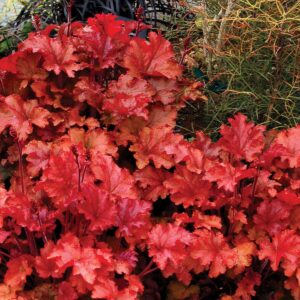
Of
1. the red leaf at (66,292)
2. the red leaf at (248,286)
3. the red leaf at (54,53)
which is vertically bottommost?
the red leaf at (248,286)

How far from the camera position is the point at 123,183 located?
4.93ft

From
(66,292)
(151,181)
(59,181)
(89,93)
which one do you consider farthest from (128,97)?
(66,292)

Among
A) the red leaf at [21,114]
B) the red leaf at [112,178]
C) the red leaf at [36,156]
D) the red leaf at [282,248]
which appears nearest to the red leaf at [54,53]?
the red leaf at [21,114]

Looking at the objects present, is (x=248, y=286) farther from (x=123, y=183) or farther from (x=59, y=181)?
(x=59, y=181)

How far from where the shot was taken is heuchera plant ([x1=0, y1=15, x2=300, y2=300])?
4.75 ft

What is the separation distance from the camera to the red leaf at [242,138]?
1660mm

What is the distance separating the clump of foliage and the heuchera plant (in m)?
0.28

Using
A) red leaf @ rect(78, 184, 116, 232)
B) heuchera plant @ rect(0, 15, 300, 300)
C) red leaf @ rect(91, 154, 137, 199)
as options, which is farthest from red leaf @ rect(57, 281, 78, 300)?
red leaf @ rect(91, 154, 137, 199)

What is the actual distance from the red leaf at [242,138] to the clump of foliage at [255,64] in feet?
1.13

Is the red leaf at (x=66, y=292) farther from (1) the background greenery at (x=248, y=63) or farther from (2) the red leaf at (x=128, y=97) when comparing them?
(1) the background greenery at (x=248, y=63)

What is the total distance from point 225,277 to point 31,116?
71cm

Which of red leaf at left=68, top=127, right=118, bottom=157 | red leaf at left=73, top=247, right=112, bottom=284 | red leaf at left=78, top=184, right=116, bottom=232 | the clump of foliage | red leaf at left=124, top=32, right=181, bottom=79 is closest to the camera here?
red leaf at left=73, top=247, right=112, bottom=284

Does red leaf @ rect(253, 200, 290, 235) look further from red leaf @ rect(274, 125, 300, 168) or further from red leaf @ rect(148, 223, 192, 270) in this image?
red leaf @ rect(148, 223, 192, 270)

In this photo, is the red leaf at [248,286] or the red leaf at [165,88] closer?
the red leaf at [248,286]
